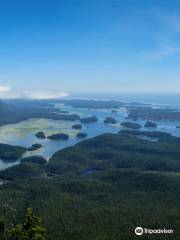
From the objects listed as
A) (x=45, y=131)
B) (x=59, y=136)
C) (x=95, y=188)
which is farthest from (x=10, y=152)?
(x=95, y=188)

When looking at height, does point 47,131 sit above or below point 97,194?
above

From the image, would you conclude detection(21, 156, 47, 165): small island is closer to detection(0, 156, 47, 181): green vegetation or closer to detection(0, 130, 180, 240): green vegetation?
detection(0, 130, 180, 240): green vegetation

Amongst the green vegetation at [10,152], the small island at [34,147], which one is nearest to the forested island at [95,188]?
the green vegetation at [10,152]

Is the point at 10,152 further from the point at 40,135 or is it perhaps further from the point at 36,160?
the point at 40,135

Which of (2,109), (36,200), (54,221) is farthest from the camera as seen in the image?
(2,109)

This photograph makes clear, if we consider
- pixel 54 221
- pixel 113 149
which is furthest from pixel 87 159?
pixel 54 221

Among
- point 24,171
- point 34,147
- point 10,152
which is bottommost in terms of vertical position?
point 24,171

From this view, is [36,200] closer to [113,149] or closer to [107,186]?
[107,186]

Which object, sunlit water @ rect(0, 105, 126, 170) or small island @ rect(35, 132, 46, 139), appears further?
small island @ rect(35, 132, 46, 139)

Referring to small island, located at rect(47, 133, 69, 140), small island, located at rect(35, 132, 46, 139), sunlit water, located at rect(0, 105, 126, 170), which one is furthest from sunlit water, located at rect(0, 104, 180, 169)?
small island, located at rect(47, 133, 69, 140)
